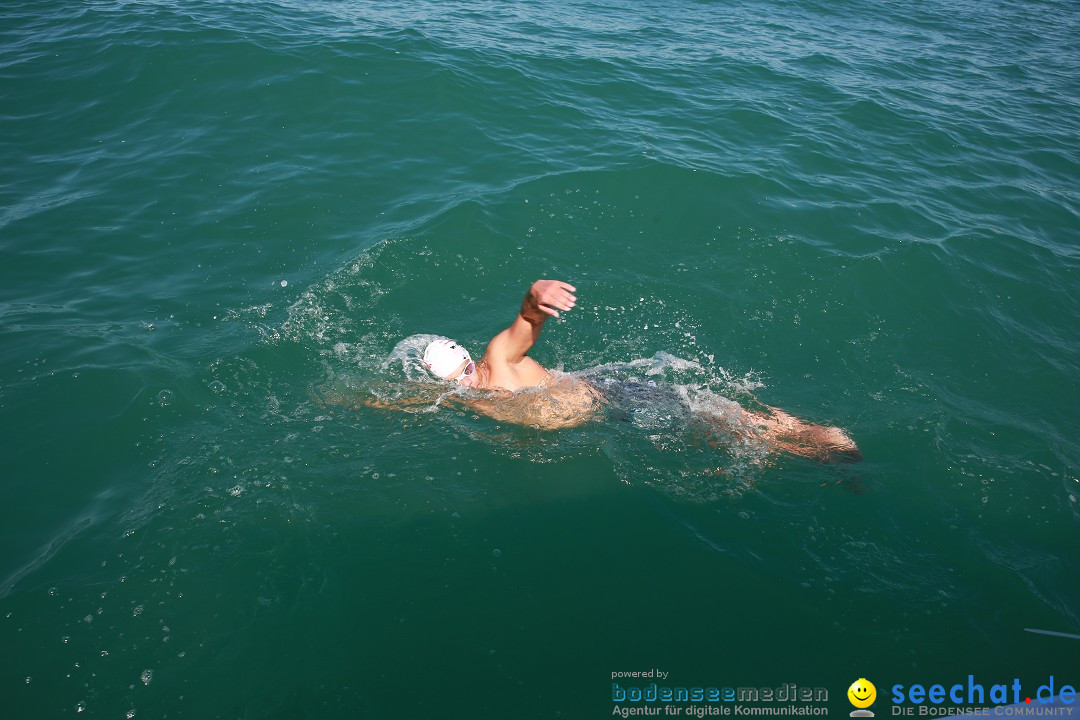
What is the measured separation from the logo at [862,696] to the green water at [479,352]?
7 centimetres

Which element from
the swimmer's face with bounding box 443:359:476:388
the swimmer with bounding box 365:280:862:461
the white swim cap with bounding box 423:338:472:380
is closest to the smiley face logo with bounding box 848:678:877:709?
the swimmer with bounding box 365:280:862:461

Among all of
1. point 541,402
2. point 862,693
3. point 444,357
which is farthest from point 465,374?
point 862,693

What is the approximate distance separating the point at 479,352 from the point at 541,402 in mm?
1496

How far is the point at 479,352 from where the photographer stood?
7.87 metres

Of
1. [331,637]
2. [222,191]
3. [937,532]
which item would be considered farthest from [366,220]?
[937,532]

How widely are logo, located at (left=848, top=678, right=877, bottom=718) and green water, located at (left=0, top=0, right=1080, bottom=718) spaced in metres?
0.07

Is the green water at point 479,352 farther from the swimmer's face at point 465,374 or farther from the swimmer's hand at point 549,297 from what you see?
the swimmer's hand at point 549,297

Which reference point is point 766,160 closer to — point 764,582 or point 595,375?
point 595,375

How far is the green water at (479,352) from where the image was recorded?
501 cm

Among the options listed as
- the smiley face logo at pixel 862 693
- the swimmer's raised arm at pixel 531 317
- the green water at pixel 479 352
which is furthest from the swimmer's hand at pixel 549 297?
the smiley face logo at pixel 862 693

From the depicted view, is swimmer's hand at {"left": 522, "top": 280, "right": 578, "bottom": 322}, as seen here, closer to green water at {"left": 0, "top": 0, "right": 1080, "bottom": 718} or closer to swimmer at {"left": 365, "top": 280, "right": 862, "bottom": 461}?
swimmer at {"left": 365, "top": 280, "right": 862, "bottom": 461}

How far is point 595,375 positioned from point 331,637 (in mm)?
3821

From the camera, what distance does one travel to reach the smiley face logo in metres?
4.62

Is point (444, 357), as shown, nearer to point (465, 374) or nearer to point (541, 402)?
point (465, 374)
